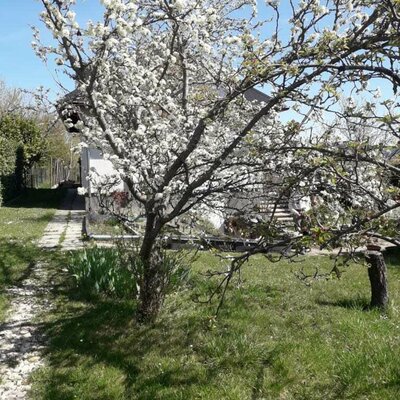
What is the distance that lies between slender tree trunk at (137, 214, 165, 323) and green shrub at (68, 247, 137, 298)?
816 millimetres

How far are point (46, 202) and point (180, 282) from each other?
685 inches

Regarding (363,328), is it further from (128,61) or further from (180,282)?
(128,61)

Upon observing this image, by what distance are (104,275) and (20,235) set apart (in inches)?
251

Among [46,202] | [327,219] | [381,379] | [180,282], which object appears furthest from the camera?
[46,202]

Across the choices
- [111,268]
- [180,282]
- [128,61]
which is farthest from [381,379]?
[128,61]

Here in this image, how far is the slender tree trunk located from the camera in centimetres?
568

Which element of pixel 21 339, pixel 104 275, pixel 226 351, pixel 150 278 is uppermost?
pixel 150 278

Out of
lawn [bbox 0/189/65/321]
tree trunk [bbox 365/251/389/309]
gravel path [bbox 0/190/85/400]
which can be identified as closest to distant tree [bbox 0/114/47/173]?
lawn [bbox 0/189/65/321]

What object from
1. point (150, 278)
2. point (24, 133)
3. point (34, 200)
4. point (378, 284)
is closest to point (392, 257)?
point (378, 284)

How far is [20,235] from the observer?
12219 mm

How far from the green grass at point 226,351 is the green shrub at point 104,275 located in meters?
0.21

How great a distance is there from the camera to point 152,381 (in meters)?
4.52

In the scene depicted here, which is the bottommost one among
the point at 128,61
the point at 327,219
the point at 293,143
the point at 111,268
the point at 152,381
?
the point at 152,381

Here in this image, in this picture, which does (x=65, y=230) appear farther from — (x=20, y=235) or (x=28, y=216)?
(x=28, y=216)
